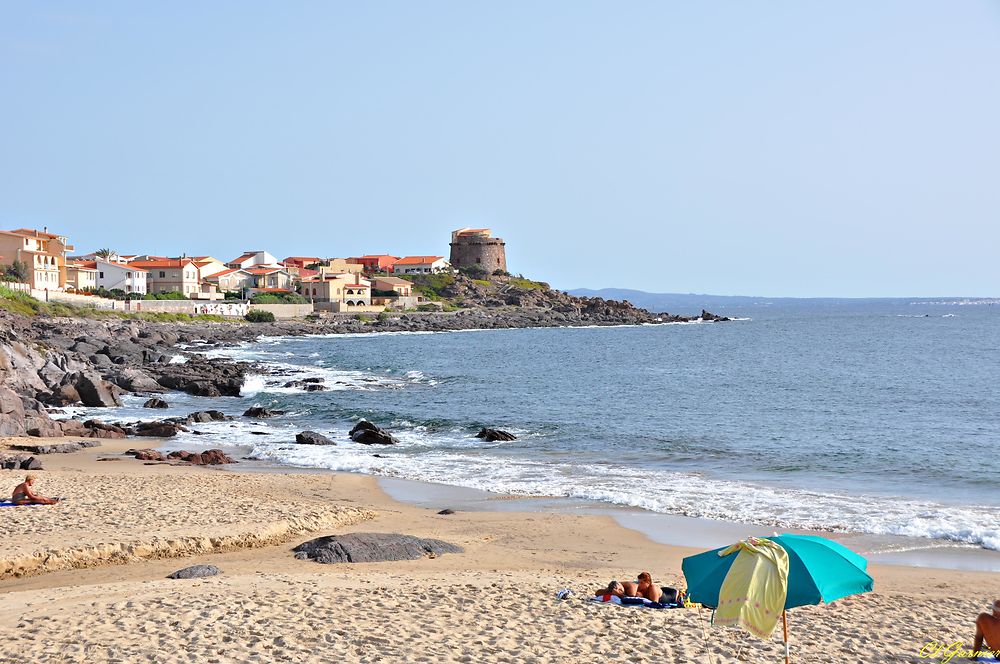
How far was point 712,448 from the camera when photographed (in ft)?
97.6

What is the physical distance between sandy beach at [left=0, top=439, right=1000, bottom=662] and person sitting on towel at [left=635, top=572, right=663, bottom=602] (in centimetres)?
47

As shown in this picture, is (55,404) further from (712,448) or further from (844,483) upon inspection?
(844,483)

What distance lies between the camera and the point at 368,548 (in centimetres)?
1582

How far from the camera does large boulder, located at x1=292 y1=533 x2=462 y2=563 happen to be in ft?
50.9

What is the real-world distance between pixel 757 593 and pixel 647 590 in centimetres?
470

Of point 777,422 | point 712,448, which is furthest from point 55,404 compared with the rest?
point 777,422

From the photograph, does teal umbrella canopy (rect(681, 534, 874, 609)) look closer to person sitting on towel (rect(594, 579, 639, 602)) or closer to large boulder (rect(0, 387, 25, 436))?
person sitting on towel (rect(594, 579, 639, 602))

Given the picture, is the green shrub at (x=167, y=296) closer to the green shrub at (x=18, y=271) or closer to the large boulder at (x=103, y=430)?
the green shrub at (x=18, y=271)

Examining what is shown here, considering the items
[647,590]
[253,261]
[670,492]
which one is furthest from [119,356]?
[253,261]

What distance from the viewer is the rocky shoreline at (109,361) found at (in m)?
31.4

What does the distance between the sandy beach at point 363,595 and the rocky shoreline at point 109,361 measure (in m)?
11.8

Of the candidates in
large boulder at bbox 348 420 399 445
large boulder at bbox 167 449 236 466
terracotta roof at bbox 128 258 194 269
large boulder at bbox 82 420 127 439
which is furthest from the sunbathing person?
terracotta roof at bbox 128 258 194 269

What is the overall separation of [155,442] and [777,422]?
2172cm

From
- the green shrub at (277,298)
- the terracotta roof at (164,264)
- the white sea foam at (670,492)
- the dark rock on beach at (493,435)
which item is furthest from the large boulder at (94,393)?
the terracotta roof at (164,264)
